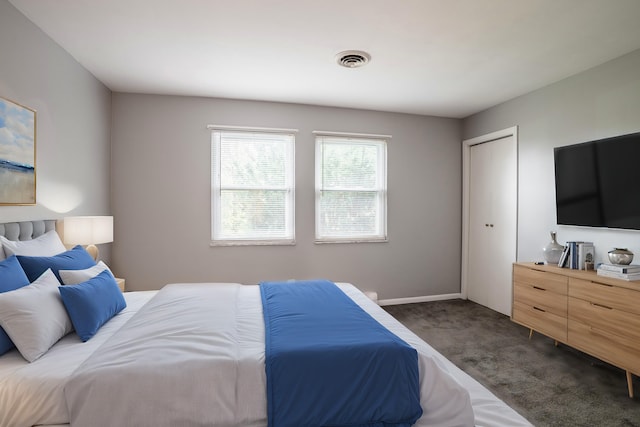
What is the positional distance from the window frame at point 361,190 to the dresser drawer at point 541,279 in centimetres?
162

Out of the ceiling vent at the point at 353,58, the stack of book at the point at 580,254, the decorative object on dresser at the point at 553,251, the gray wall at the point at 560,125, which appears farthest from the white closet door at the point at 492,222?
the ceiling vent at the point at 353,58

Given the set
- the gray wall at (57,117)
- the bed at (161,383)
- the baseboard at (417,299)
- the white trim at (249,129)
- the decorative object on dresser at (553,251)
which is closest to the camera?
the bed at (161,383)

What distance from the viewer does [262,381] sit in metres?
1.46

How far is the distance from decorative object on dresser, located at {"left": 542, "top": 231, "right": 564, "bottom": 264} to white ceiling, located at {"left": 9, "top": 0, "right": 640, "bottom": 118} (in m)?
1.64

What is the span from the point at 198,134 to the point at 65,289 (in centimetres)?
252

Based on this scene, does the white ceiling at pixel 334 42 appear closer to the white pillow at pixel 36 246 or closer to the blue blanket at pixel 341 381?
the white pillow at pixel 36 246

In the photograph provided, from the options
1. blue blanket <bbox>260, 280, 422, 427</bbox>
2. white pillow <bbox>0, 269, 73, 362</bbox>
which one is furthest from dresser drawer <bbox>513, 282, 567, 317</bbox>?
white pillow <bbox>0, 269, 73, 362</bbox>

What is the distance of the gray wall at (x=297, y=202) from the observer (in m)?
3.79

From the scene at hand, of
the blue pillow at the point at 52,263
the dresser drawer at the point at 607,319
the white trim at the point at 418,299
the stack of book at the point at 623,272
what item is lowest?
the white trim at the point at 418,299

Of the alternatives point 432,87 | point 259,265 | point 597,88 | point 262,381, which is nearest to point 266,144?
point 259,265

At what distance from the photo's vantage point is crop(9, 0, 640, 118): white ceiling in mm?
2189

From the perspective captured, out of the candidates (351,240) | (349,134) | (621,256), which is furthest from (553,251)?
(349,134)

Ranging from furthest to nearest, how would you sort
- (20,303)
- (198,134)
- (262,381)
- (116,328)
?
(198,134)
(116,328)
(20,303)
(262,381)

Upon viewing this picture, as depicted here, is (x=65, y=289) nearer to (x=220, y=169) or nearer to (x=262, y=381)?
(x=262, y=381)
